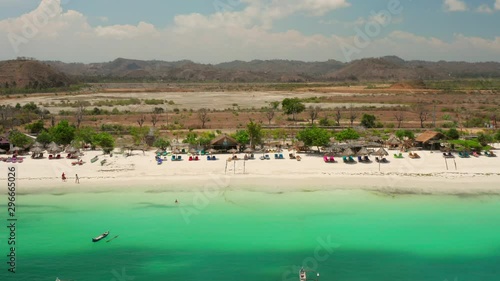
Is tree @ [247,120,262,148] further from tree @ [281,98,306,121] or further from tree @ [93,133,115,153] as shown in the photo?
tree @ [281,98,306,121]

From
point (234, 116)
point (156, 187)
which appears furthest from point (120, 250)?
point (234, 116)

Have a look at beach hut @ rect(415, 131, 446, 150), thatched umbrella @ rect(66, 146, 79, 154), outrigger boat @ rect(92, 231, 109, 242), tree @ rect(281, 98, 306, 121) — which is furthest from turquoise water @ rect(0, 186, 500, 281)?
tree @ rect(281, 98, 306, 121)

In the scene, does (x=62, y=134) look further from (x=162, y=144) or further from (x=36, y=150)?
(x=162, y=144)

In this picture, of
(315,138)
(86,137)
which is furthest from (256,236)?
(86,137)

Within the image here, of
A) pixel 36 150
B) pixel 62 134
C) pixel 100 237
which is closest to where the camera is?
pixel 100 237

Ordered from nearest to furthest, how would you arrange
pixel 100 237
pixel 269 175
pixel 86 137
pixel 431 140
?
pixel 100 237
pixel 269 175
pixel 431 140
pixel 86 137

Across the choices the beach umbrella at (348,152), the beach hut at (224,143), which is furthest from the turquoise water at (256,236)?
the beach hut at (224,143)

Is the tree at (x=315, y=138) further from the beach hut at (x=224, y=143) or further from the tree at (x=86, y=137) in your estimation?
the tree at (x=86, y=137)
